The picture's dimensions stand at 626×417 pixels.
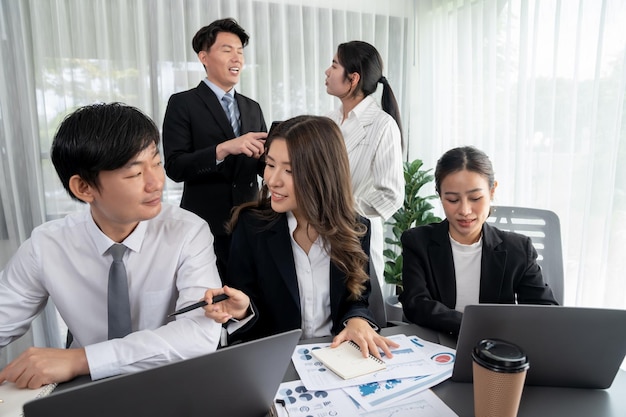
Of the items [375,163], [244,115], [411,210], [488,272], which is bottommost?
[411,210]

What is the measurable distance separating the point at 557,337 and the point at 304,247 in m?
0.81

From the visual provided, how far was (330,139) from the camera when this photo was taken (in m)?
1.41

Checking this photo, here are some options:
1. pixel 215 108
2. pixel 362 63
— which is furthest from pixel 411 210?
pixel 215 108

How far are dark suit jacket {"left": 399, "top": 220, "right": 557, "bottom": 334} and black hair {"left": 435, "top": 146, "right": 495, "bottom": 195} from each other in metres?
0.20

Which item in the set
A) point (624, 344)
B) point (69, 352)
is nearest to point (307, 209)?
point (69, 352)

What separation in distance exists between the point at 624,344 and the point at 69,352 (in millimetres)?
1185

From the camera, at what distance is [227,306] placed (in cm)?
111

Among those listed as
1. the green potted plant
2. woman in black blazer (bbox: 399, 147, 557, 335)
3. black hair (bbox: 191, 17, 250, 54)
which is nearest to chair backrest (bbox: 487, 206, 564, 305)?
woman in black blazer (bbox: 399, 147, 557, 335)

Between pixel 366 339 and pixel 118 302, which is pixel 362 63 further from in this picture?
pixel 118 302

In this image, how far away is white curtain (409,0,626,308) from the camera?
2127 millimetres

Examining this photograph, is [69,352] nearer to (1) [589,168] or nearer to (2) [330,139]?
(2) [330,139]

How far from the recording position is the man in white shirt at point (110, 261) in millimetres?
995

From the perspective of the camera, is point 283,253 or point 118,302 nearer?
point 118,302

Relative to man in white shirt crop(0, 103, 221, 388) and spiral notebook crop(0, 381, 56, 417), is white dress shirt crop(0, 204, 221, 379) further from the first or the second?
spiral notebook crop(0, 381, 56, 417)
